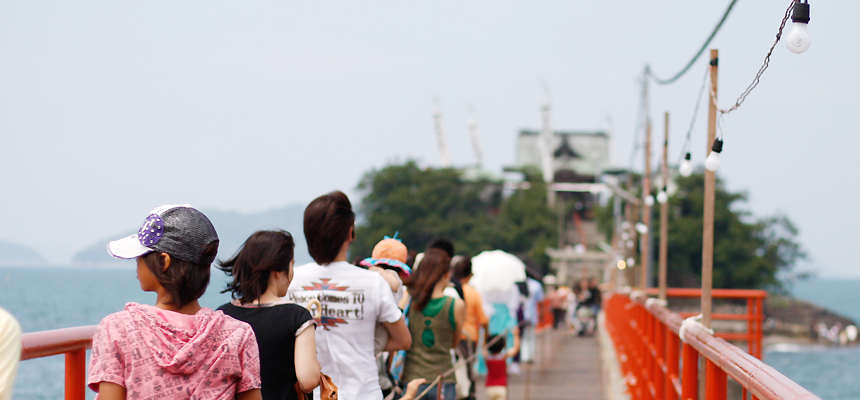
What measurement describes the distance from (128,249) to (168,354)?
0.31m

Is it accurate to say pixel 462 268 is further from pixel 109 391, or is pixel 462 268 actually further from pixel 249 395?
pixel 109 391

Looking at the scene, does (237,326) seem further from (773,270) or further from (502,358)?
(773,270)

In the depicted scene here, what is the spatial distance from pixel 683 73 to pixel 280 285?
622 centimetres

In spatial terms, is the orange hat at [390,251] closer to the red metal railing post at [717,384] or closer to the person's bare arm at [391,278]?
the person's bare arm at [391,278]

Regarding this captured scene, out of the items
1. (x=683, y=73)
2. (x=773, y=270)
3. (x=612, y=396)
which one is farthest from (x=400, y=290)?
(x=773, y=270)

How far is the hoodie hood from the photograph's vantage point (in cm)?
227

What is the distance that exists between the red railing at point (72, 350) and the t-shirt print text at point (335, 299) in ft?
3.18

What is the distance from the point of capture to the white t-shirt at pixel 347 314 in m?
3.77

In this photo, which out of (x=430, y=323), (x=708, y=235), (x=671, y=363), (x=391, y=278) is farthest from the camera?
(x=671, y=363)

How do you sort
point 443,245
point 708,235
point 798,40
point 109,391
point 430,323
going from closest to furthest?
point 109,391, point 798,40, point 708,235, point 430,323, point 443,245

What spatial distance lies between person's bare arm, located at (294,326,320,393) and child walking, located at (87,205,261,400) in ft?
1.28

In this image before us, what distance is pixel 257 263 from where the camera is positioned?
3.09m

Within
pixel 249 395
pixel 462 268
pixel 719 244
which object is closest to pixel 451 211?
pixel 719 244

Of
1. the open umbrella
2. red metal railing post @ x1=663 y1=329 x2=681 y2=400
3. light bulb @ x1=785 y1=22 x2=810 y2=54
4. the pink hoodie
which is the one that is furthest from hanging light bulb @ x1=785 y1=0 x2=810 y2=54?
the open umbrella
